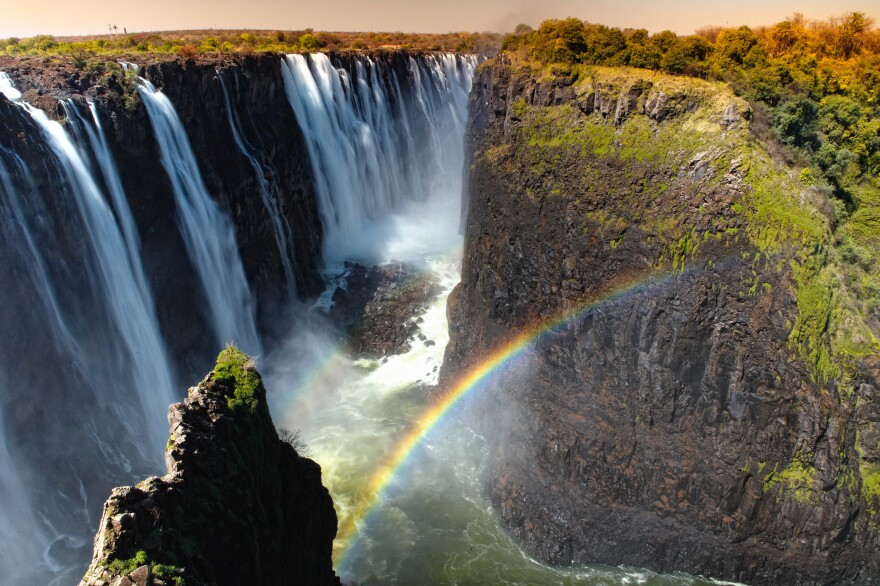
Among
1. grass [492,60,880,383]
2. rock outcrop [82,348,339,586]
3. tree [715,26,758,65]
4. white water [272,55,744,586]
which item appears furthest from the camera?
tree [715,26,758,65]

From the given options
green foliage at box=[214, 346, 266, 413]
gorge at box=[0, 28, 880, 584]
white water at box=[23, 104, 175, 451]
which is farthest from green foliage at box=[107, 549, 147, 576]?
white water at box=[23, 104, 175, 451]

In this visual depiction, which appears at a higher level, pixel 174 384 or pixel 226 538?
pixel 226 538

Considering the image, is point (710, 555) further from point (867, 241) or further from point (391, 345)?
point (391, 345)

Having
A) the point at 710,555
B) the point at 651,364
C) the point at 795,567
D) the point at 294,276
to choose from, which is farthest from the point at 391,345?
the point at 795,567

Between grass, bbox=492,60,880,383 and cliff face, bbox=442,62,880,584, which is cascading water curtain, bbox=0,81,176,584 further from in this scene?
grass, bbox=492,60,880,383

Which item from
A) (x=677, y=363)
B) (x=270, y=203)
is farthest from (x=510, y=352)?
(x=270, y=203)
